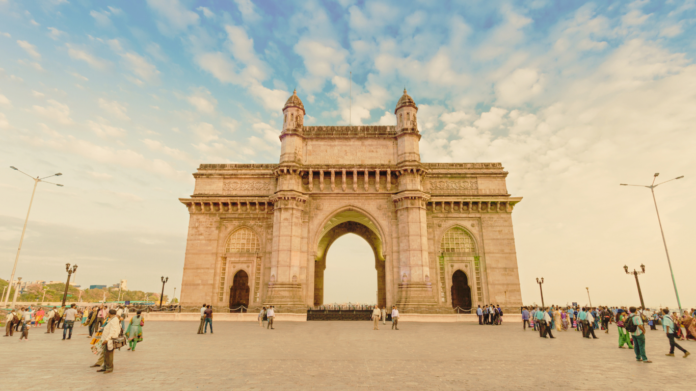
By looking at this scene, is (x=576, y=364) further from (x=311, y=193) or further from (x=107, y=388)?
(x=311, y=193)

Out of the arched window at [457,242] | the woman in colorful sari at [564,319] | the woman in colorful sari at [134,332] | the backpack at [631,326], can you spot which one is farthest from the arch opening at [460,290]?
the woman in colorful sari at [134,332]

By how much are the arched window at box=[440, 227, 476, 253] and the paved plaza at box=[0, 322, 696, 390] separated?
59.2ft

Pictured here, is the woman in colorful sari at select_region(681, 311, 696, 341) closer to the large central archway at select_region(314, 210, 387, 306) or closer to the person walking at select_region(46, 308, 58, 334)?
the large central archway at select_region(314, 210, 387, 306)

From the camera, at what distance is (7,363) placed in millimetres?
9055

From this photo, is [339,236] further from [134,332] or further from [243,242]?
[134,332]

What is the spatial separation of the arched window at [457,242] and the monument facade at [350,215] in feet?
0.28

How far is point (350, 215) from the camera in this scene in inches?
1297

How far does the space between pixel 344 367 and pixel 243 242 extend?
24.4m

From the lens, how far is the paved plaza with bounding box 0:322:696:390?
6.97 meters

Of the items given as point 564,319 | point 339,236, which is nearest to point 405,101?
point 339,236

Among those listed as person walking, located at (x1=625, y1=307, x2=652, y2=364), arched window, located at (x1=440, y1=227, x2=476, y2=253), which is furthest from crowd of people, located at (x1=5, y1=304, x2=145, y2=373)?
arched window, located at (x1=440, y1=227, x2=476, y2=253)

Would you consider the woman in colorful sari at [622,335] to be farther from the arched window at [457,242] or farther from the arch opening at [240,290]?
Answer: the arch opening at [240,290]

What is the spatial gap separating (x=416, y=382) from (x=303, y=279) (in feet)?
73.0

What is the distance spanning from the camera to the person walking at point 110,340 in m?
7.93
